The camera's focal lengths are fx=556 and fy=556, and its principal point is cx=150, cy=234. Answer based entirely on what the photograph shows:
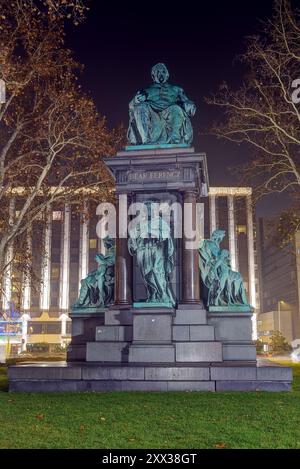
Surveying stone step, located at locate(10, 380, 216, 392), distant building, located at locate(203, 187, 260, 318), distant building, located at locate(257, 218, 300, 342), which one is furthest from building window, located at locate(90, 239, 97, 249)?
stone step, located at locate(10, 380, 216, 392)

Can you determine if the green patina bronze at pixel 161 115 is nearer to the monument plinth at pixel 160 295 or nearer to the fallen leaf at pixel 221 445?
the monument plinth at pixel 160 295

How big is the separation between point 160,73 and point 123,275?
6.87 meters

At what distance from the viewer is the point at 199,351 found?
15234 mm

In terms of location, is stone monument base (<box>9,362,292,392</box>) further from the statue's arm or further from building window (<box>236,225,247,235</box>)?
building window (<box>236,225,247,235</box>)

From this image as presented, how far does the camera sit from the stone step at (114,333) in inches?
629

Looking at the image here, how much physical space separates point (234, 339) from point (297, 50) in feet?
41.4

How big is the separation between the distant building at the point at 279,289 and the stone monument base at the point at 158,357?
76.8m

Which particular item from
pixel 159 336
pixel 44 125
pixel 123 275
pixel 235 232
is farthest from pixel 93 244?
pixel 159 336

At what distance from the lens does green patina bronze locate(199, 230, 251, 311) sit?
16.8 meters

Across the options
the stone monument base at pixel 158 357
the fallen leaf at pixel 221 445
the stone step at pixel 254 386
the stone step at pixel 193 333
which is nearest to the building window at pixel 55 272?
the stone monument base at pixel 158 357

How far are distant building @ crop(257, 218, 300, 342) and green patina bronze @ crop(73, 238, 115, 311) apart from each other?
250 feet

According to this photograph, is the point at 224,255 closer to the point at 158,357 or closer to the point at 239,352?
the point at 239,352

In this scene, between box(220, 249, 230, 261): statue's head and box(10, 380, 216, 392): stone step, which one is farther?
box(220, 249, 230, 261): statue's head
